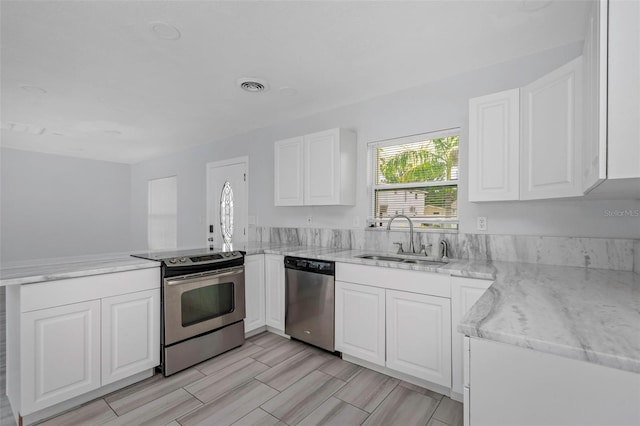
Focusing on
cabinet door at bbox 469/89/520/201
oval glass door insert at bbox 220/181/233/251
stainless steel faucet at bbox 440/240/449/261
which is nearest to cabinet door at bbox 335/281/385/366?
stainless steel faucet at bbox 440/240/449/261

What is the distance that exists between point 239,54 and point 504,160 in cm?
205

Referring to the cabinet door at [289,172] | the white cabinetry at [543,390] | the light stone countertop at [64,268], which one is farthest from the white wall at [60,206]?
the white cabinetry at [543,390]

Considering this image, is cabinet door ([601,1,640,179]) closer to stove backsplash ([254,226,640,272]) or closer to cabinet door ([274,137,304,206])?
stove backsplash ([254,226,640,272])

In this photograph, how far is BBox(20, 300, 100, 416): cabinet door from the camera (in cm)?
180

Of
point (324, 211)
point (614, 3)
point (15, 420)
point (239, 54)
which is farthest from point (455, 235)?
point (15, 420)

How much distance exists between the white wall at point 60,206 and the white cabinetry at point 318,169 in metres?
5.11

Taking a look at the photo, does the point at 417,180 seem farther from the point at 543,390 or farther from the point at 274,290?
the point at 543,390

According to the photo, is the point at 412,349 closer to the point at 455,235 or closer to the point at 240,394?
the point at 455,235

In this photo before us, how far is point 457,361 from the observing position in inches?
78.9

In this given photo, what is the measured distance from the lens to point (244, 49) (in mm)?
2227

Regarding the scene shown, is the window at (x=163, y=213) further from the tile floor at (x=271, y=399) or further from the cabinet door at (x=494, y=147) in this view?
the cabinet door at (x=494, y=147)

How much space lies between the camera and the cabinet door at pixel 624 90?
3.46 ft

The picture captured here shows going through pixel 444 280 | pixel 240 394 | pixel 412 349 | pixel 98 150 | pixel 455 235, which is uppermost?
pixel 98 150

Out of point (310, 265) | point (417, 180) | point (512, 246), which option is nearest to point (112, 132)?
point (310, 265)
